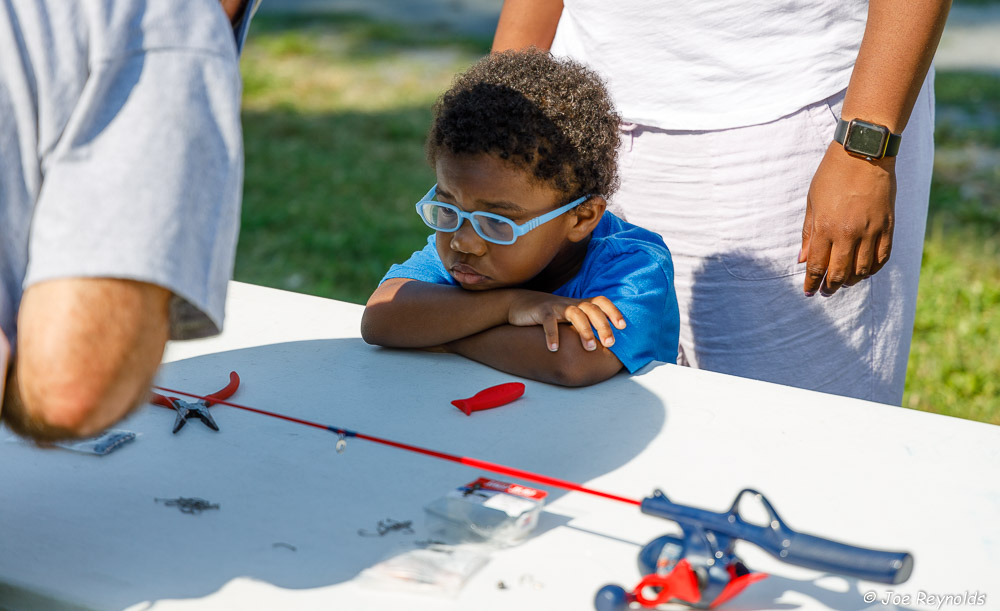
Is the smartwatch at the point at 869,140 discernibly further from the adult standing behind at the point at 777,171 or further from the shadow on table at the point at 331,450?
the shadow on table at the point at 331,450

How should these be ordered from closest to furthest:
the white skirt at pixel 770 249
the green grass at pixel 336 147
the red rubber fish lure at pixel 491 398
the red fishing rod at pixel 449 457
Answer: the red fishing rod at pixel 449 457, the red rubber fish lure at pixel 491 398, the white skirt at pixel 770 249, the green grass at pixel 336 147

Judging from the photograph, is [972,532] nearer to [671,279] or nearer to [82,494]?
[671,279]

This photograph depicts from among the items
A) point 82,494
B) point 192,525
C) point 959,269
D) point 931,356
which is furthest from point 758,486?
point 959,269

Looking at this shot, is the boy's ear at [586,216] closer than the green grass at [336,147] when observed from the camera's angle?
Yes

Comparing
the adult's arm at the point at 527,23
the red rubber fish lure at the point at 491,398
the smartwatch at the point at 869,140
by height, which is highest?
the adult's arm at the point at 527,23

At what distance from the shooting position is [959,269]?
4277 millimetres

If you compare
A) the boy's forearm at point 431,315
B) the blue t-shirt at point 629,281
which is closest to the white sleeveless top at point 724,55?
the blue t-shirt at point 629,281

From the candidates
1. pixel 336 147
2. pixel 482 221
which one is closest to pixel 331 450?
pixel 482 221

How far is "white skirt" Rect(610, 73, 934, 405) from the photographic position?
1.93m

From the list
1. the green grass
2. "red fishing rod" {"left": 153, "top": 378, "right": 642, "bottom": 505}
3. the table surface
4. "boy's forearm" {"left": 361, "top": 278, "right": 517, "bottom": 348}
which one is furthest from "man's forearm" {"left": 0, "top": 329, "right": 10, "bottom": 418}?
the green grass

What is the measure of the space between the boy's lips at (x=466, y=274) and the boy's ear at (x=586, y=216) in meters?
0.17

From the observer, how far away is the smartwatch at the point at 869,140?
1.70 meters

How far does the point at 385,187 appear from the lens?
5.48m

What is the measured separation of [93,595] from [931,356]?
3.15 m
